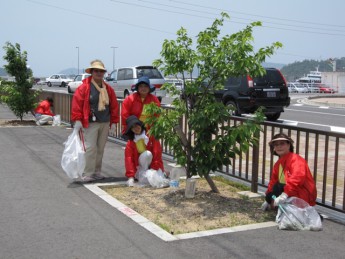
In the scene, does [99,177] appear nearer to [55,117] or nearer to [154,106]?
Result: [154,106]

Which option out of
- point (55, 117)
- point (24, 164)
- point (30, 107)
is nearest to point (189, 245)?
point (24, 164)

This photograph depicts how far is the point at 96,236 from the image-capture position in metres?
4.50

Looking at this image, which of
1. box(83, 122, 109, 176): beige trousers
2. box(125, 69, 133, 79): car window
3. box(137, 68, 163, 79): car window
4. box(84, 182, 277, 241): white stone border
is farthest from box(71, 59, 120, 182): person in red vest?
box(125, 69, 133, 79): car window

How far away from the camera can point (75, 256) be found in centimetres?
401

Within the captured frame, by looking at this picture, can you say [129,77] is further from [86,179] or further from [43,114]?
[86,179]

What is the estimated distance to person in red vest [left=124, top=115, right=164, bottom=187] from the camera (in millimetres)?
6629

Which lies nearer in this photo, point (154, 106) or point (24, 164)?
point (154, 106)

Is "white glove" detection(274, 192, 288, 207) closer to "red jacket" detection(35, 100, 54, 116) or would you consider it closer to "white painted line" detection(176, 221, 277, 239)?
"white painted line" detection(176, 221, 277, 239)

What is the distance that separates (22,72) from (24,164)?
6869 millimetres

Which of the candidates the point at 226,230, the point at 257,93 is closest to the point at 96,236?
the point at 226,230

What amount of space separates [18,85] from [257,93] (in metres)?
7.55

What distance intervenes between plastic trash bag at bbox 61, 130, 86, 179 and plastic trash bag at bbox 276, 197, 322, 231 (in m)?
3.02

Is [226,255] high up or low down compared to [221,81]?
down

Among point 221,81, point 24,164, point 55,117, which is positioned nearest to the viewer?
point 221,81
